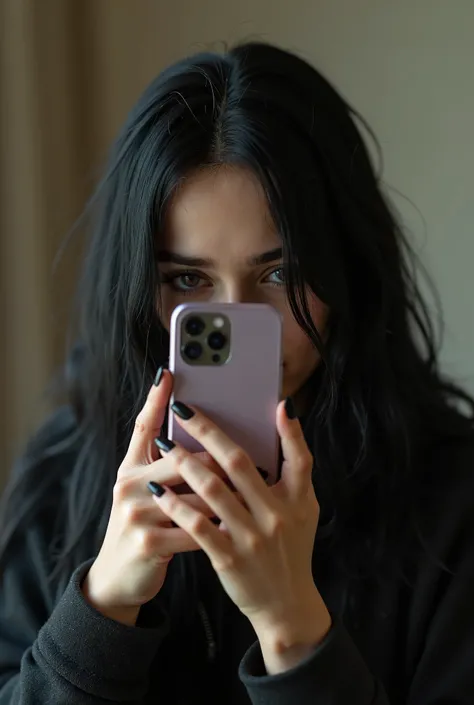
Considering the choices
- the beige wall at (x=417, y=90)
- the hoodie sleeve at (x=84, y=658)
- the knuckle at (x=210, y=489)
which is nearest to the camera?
the knuckle at (x=210, y=489)

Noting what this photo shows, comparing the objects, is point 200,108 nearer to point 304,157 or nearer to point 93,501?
point 304,157

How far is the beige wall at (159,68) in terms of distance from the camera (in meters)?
1.09

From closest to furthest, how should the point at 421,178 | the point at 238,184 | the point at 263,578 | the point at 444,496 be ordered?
the point at 263,578 < the point at 238,184 < the point at 444,496 < the point at 421,178

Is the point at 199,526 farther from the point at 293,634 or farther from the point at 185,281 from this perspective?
the point at 185,281

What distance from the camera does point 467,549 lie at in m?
0.84

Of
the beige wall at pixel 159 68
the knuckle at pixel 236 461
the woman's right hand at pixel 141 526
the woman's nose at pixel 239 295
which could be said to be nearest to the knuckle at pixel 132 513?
the woman's right hand at pixel 141 526

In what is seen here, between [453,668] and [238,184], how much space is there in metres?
0.50

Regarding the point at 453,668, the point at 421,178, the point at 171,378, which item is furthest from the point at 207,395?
the point at 421,178

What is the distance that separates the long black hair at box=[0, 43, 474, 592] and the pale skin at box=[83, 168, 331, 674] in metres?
0.03

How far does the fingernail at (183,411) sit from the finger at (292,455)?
0.22 ft

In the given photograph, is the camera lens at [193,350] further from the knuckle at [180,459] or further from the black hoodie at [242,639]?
the black hoodie at [242,639]

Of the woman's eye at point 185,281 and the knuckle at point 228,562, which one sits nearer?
the knuckle at point 228,562

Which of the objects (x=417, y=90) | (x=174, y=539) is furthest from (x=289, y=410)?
(x=417, y=90)

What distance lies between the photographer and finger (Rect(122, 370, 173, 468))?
2.08ft
